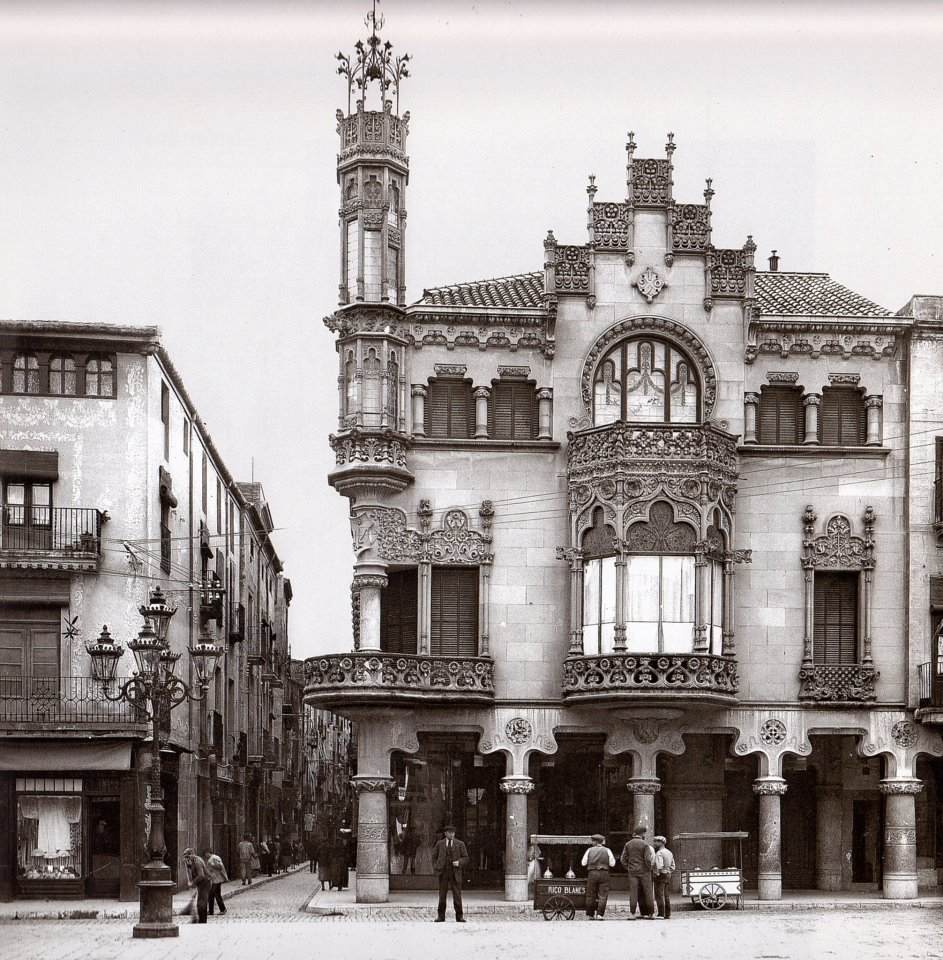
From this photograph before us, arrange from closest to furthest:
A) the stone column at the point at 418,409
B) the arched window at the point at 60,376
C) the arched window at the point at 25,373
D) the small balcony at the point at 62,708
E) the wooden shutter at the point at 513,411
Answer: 1. the small balcony at the point at 62,708
2. the stone column at the point at 418,409
3. the wooden shutter at the point at 513,411
4. the arched window at the point at 25,373
5. the arched window at the point at 60,376

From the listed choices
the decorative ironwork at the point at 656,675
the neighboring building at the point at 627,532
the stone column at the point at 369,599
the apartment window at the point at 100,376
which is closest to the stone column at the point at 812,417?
the neighboring building at the point at 627,532

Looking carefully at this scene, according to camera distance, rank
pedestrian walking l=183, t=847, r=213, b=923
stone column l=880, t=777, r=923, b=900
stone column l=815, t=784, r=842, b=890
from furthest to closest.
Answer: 1. stone column l=815, t=784, r=842, b=890
2. stone column l=880, t=777, r=923, b=900
3. pedestrian walking l=183, t=847, r=213, b=923

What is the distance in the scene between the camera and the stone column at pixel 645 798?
132 ft

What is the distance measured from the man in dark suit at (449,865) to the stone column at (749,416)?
13.4 meters

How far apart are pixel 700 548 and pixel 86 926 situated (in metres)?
15.9

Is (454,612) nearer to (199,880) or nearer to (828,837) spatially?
(199,880)

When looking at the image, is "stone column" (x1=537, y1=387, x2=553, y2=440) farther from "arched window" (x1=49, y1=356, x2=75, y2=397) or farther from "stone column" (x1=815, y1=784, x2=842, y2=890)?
"arched window" (x1=49, y1=356, x2=75, y2=397)

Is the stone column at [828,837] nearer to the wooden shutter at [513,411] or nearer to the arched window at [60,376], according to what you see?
the wooden shutter at [513,411]

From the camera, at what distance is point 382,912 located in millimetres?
38219

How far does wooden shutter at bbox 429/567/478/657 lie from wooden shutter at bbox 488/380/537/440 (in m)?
3.49

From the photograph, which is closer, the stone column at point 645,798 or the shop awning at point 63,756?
the stone column at point 645,798

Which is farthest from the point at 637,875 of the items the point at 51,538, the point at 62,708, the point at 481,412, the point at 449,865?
the point at 51,538

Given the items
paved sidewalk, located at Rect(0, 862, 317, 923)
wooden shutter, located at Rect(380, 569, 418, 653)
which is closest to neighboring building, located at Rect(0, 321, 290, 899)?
paved sidewalk, located at Rect(0, 862, 317, 923)

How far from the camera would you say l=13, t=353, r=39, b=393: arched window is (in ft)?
142
